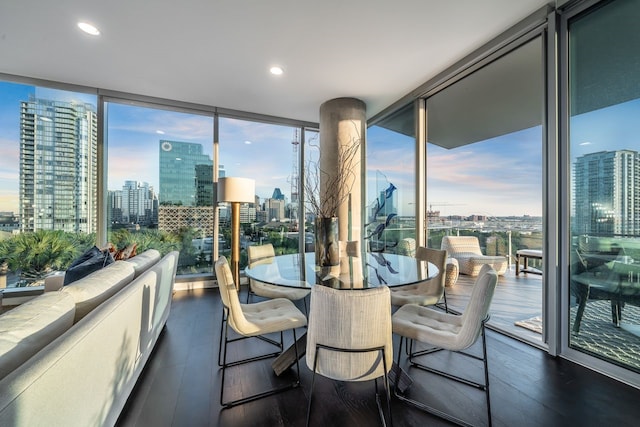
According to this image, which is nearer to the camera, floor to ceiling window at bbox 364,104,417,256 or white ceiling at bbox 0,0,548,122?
white ceiling at bbox 0,0,548,122

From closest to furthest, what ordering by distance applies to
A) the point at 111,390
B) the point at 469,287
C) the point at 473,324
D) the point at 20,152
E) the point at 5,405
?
the point at 5,405
the point at 111,390
the point at 473,324
the point at 20,152
the point at 469,287

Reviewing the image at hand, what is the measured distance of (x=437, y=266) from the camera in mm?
2492

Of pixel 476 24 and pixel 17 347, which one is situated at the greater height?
pixel 476 24

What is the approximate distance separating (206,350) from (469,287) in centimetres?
354

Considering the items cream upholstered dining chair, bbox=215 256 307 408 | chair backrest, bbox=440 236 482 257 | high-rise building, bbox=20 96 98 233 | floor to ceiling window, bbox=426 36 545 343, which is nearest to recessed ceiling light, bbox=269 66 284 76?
floor to ceiling window, bbox=426 36 545 343

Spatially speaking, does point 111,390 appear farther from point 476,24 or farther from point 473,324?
point 476,24

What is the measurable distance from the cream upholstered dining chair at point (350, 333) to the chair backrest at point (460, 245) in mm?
2946

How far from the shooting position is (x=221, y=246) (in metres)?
4.50

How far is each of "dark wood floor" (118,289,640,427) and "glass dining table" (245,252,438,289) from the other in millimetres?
719

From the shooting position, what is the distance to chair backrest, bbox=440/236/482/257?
3854 mm

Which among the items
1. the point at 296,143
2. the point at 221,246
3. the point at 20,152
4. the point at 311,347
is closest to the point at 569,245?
the point at 311,347

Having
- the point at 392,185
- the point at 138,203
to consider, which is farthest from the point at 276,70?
the point at 138,203

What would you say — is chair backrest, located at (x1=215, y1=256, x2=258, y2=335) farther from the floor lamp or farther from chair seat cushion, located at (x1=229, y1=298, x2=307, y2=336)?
the floor lamp

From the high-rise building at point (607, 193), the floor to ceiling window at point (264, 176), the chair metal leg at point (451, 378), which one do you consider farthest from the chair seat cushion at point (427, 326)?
the floor to ceiling window at point (264, 176)
